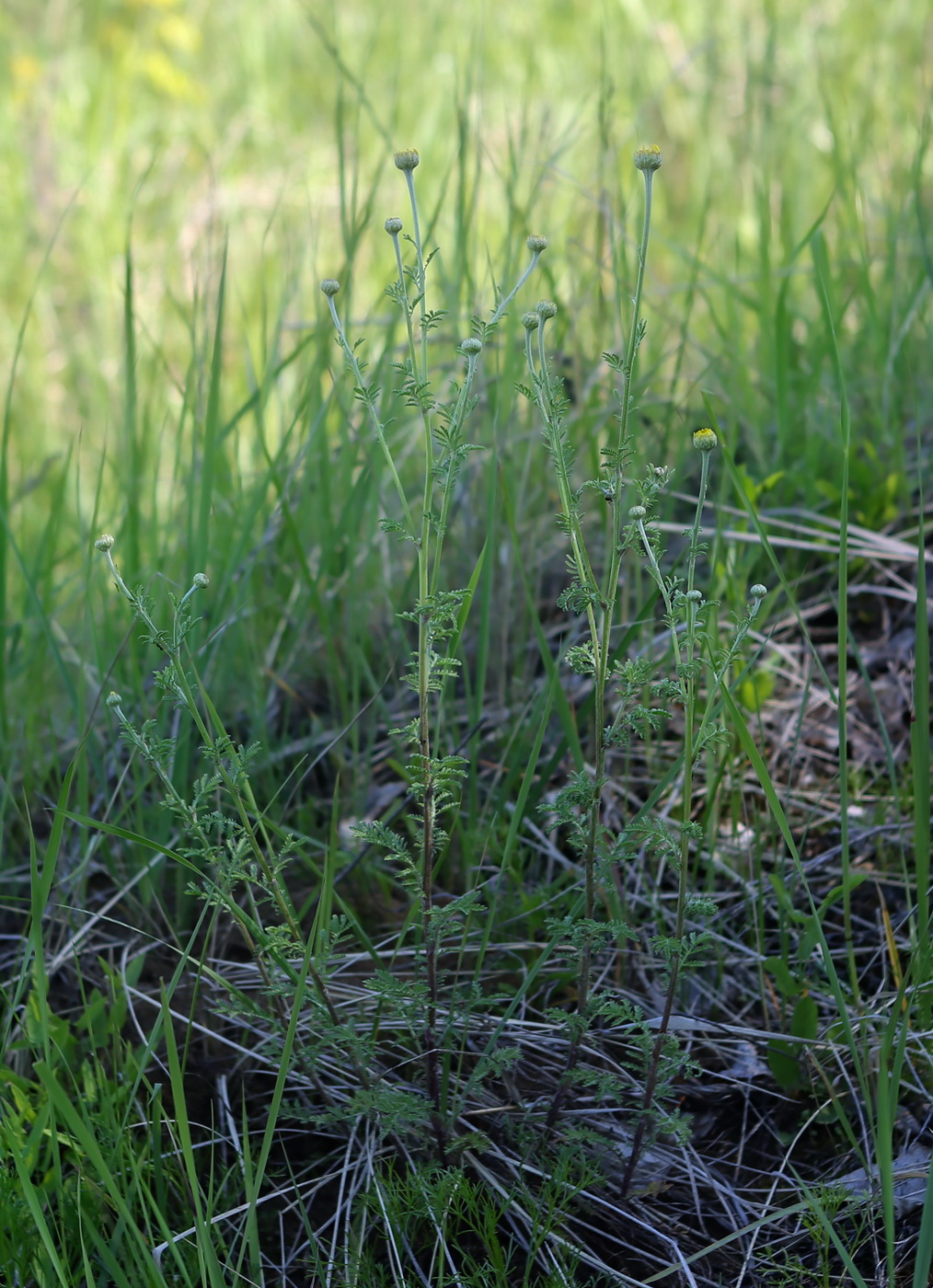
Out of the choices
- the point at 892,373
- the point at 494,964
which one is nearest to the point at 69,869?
the point at 494,964

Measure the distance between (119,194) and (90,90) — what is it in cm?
90

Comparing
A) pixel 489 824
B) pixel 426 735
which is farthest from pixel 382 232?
pixel 426 735

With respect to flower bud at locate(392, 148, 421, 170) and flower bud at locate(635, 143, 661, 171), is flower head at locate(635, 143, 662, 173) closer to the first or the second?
flower bud at locate(635, 143, 661, 171)

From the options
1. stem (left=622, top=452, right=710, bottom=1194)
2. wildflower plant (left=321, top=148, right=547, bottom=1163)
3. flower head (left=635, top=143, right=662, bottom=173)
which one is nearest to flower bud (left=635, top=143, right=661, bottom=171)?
flower head (left=635, top=143, right=662, bottom=173)

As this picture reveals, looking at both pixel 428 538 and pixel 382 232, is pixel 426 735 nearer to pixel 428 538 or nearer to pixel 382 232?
pixel 428 538

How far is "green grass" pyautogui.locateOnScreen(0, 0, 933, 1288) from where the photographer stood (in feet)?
3.60

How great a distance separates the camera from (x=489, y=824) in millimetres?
1566

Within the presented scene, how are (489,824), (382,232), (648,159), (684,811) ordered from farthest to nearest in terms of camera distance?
1. (382,232)
2. (489,824)
3. (684,811)
4. (648,159)

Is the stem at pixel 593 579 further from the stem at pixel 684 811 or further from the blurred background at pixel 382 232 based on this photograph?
the blurred background at pixel 382 232

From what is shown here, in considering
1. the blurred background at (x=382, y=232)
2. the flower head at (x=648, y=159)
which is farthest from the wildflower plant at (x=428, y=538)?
the blurred background at (x=382, y=232)

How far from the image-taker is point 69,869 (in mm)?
1599

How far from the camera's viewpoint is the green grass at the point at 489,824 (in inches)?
43.3

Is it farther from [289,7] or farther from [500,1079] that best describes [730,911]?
[289,7]

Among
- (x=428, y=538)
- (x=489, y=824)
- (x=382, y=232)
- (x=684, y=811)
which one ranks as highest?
(x=382, y=232)
